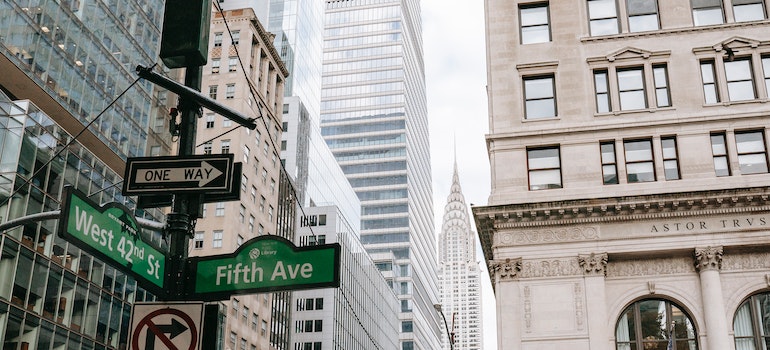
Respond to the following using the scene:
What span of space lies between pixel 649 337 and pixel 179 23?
29828 millimetres

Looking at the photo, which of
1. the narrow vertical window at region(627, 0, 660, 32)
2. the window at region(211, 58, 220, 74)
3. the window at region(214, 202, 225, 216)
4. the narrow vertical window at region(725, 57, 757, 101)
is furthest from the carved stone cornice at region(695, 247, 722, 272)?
the window at region(211, 58, 220, 74)

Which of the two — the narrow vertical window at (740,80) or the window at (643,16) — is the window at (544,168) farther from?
the narrow vertical window at (740,80)

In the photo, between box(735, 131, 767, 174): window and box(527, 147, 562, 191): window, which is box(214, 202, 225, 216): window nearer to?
box(527, 147, 562, 191): window

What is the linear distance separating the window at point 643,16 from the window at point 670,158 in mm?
5691

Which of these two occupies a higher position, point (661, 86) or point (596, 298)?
point (661, 86)

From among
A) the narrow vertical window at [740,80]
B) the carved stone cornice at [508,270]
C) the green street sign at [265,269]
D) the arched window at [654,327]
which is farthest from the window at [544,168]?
the green street sign at [265,269]

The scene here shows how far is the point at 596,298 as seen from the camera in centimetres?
3356

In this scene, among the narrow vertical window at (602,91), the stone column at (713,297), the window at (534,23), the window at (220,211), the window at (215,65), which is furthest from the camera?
the window at (215,65)

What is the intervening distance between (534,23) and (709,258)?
13.8 meters

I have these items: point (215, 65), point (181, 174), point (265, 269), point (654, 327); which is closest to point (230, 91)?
point (215, 65)

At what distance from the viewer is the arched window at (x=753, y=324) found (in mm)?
32656

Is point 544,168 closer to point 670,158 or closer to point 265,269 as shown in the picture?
point 670,158

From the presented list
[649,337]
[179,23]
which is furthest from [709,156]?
[179,23]

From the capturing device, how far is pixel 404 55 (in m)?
193
